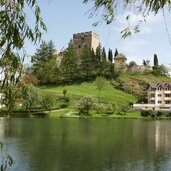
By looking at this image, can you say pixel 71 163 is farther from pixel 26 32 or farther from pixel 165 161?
pixel 26 32

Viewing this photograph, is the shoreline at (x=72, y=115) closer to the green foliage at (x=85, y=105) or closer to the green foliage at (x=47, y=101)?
the green foliage at (x=85, y=105)

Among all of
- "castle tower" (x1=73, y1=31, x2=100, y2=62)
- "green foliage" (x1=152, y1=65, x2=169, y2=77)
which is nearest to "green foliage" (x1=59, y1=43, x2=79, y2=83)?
"castle tower" (x1=73, y1=31, x2=100, y2=62)

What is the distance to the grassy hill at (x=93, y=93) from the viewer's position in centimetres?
11712

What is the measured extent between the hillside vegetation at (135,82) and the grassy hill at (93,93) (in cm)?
254

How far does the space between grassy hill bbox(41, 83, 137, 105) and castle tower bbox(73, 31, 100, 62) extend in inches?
903

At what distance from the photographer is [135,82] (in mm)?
136500

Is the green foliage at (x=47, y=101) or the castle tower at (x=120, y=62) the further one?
the castle tower at (x=120, y=62)

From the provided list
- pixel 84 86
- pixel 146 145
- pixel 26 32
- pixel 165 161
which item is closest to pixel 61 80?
pixel 84 86

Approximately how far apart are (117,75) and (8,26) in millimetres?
130570

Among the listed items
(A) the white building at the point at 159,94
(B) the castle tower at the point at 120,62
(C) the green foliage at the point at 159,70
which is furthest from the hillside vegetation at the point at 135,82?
(A) the white building at the point at 159,94

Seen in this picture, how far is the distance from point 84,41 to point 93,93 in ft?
117

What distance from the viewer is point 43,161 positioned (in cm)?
2972

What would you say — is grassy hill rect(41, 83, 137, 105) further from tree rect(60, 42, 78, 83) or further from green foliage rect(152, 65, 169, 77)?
green foliage rect(152, 65, 169, 77)

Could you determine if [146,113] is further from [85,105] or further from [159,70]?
[159,70]
